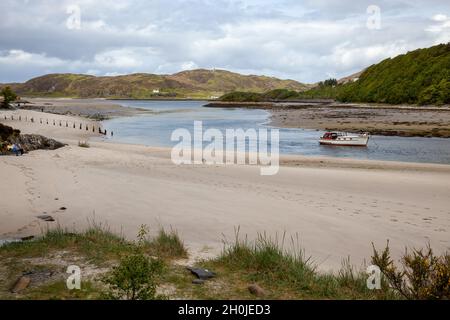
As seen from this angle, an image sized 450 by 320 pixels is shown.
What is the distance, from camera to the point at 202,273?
727 cm

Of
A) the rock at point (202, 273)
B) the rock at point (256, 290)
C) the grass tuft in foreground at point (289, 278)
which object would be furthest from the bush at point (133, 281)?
the grass tuft in foreground at point (289, 278)

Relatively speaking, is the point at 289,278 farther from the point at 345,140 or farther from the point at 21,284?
the point at 345,140

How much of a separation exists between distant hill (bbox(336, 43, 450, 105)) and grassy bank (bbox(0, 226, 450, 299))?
97.5 meters

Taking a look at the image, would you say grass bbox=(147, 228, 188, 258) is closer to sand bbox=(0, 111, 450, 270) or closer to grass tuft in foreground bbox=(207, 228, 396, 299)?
sand bbox=(0, 111, 450, 270)

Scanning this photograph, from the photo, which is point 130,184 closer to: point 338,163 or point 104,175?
point 104,175

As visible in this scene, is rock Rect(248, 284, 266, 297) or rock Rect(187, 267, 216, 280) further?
rock Rect(187, 267, 216, 280)

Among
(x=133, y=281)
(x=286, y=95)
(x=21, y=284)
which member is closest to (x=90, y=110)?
(x=286, y=95)

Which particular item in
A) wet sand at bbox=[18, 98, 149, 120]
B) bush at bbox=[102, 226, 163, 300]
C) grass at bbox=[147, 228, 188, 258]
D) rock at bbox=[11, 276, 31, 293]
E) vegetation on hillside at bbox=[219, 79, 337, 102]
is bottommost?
grass at bbox=[147, 228, 188, 258]

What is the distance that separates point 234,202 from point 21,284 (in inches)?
364

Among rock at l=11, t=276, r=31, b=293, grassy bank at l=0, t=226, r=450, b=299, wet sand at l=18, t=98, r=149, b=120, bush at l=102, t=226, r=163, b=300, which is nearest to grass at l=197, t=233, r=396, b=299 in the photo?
grassy bank at l=0, t=226, r=450, b=299

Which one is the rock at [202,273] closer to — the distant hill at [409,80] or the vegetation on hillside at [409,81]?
the vegetation on hillside at [409,81]

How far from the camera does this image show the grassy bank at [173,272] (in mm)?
6484

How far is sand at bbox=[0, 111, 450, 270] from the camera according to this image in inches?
440
